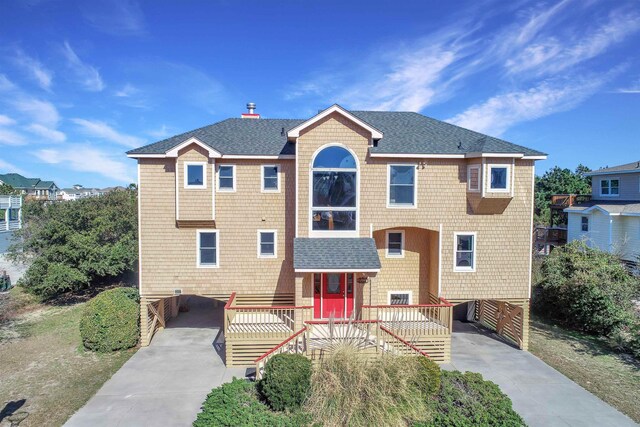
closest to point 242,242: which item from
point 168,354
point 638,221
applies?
point 168,354

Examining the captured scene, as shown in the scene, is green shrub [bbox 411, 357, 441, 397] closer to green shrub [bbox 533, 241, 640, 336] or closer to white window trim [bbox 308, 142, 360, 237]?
white window trim [bbox 308, 142, 360, 237]

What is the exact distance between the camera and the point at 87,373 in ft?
35.2

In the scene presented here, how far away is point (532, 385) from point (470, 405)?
3435 mm

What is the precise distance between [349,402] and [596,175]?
88.8 feet

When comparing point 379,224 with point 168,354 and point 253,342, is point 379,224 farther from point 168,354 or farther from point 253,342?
point 168,354

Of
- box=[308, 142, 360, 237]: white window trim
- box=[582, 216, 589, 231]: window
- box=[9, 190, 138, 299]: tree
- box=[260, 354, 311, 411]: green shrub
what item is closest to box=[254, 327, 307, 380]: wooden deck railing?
box=[260, 354, 311, 411]: green shrub

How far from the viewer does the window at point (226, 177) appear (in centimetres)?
1281

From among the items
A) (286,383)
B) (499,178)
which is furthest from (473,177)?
(286,383)

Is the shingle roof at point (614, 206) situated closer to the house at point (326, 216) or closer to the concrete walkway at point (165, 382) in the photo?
the house at point (326, 216)

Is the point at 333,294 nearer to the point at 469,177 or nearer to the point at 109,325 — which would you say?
the point at 469,177

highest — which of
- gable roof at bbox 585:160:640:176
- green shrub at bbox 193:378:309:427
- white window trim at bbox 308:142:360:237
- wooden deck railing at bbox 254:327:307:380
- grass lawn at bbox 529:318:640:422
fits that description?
gable roof at bbox 585:160:640:176

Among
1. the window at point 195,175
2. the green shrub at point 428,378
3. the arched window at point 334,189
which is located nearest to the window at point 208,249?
the window at point 195,175

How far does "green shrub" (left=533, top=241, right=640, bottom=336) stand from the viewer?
13789 millimetres

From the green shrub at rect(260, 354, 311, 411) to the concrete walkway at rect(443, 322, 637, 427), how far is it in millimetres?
5241
